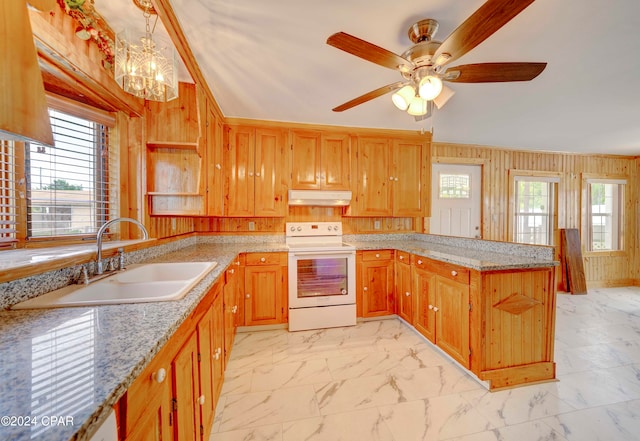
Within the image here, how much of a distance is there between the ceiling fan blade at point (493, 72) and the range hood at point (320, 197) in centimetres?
176

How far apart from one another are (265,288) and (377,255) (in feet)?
4.46

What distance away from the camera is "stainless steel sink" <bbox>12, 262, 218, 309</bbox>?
1.00 metres

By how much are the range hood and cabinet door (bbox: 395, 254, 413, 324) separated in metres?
0.97

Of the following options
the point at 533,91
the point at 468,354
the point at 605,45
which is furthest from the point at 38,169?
the point at 533,91

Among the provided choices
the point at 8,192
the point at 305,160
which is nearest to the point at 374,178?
the point at 305,160

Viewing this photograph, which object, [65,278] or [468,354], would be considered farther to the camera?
[468,354]

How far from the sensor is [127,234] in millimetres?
1908

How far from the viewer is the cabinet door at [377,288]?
2951mm

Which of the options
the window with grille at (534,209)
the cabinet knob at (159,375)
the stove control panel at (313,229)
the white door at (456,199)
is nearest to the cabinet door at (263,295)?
the stove control panel at (313,229)

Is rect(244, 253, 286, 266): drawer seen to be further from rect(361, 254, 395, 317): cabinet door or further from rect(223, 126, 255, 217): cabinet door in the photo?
rect(361, 254, 395, 317): cabinet door

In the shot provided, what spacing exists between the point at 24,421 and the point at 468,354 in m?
2.34

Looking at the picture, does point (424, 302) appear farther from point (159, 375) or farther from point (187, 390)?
point (159, 375)

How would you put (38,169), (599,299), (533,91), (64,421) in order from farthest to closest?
(599,299)
(533,91)
(38,169)
(64,421)

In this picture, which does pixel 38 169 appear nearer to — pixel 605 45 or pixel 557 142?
pixel 605 45
